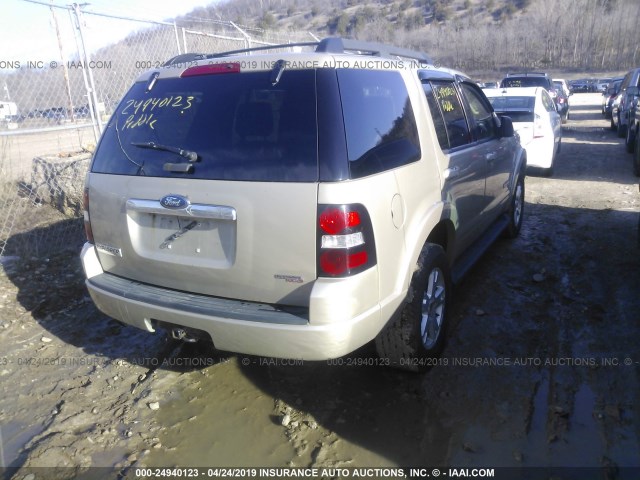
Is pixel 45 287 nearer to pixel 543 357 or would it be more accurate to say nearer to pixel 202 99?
pixel 202 99

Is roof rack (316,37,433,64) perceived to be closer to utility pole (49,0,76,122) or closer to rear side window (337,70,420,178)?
rear side window (337,70,420,178)

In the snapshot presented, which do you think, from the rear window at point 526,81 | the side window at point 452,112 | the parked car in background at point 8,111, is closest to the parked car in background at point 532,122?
the side window at point 452,112

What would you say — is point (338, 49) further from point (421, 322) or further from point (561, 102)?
point (561, 102)

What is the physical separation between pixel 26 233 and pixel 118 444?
4041 mm

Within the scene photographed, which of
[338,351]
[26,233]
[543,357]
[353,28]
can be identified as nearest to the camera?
[338,351]

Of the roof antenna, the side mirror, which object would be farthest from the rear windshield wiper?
the side mirror

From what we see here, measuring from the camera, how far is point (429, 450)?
104 inches

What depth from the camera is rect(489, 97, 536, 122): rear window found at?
8945 mm

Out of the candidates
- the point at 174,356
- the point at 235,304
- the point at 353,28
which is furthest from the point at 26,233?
the point at 353,28

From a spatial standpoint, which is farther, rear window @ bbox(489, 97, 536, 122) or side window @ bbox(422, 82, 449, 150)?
rear window @ bbox(489, 97, 536, 122)

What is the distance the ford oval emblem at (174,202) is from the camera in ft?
8.64

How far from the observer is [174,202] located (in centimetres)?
266

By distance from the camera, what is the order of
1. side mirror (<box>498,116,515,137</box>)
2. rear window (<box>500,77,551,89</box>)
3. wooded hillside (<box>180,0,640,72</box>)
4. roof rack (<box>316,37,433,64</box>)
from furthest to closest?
wooded hillside (<box>180,0,640,72</box>), rear window (<box>500,77,551,89</box>), side mirror (<box>498,116,515,137</box>), roof rack (<box>316,37,433,64</box>)

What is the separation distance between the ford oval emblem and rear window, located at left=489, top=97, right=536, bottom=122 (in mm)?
→ 7564
